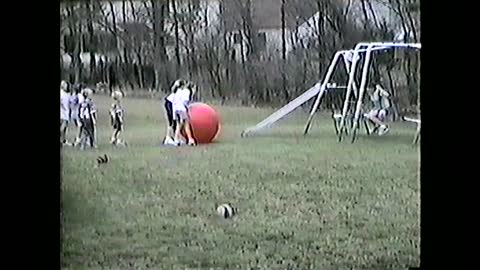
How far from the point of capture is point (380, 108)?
9.54ft

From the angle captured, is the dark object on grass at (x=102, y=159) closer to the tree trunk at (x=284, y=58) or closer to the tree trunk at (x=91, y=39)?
the tree trunk at (x=91, y=39)

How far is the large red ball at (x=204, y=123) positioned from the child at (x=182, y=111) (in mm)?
15

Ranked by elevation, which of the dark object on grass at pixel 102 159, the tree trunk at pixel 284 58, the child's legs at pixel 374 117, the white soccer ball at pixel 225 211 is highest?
the tree trunk at pixel 284 58

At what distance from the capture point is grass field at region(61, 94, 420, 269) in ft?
9.41

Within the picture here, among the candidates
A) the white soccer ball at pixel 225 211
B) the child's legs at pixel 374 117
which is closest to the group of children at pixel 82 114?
the white soccer ball at pixel 225 211

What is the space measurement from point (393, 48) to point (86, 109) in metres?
0.99

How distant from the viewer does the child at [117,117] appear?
2910 mm

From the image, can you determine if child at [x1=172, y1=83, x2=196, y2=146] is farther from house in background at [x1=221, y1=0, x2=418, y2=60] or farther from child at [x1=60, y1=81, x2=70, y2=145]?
child at [x1=60, y1=81, x2=70, y2=145]

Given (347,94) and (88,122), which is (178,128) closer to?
(88,122)

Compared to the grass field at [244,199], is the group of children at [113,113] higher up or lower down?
higher up

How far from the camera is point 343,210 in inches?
113

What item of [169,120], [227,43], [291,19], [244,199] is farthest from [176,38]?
[244,199]

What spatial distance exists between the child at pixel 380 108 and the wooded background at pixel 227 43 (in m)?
0.03
